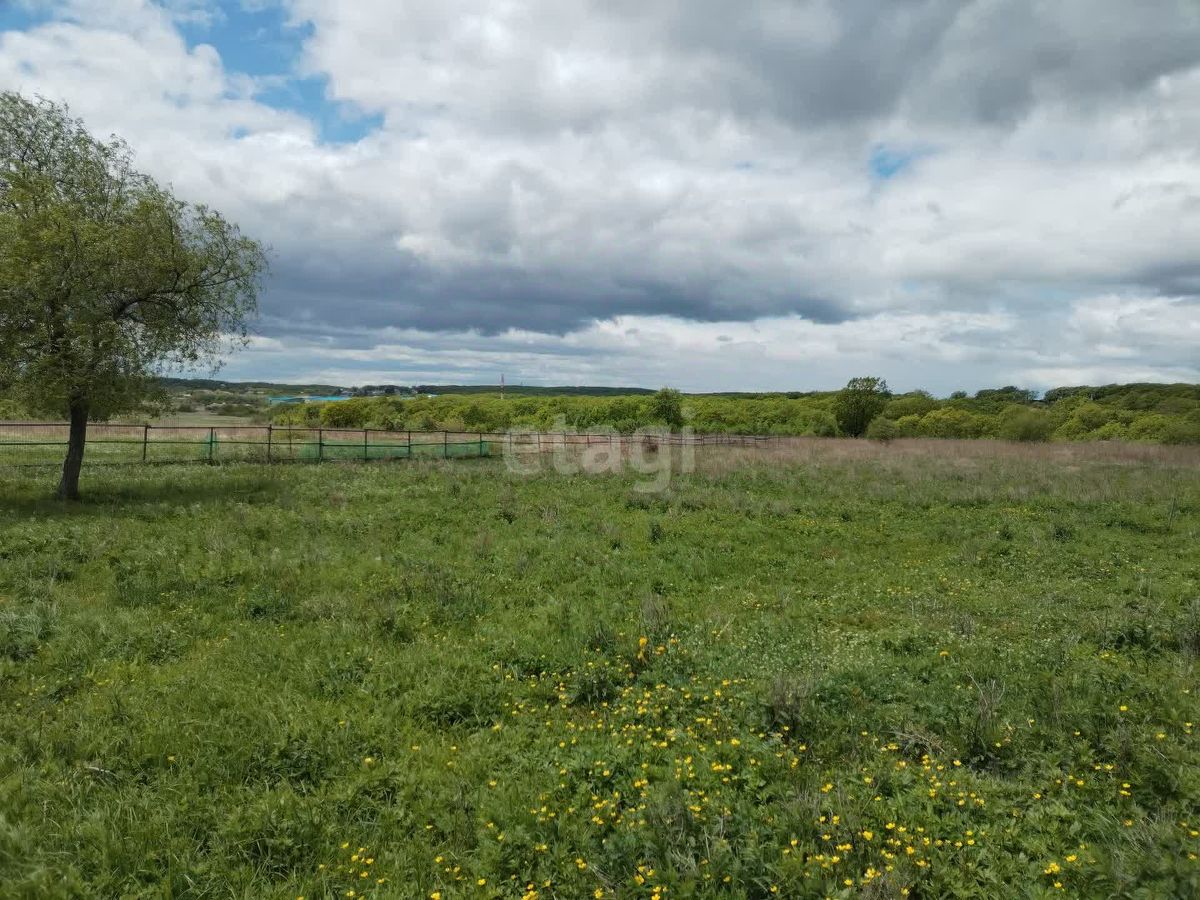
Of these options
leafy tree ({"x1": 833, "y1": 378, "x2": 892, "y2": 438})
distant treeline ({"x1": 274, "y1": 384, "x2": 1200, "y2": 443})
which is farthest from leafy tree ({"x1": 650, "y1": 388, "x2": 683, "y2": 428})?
leafy tree ({"x1": 833, "y1": 378, "x2": 892, "y2": 438})

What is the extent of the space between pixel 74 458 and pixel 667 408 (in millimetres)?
57760

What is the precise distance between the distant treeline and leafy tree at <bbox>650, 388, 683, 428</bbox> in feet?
0.40

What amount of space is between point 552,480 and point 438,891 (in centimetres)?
1721

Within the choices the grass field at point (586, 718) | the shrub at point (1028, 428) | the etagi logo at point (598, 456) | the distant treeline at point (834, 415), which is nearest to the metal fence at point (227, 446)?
the etagi logo at point (598, 456)

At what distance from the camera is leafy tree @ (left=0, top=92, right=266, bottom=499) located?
1293 centimetres

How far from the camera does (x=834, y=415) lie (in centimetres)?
6475

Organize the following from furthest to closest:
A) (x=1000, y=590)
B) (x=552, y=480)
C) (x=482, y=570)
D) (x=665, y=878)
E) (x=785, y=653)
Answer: (x=552, y=480) < (x=482, y=570) < (x=1000, y=590) < (x=785, y=653) < (x=665, y=878)

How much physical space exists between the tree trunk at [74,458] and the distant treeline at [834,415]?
4233 centimetres

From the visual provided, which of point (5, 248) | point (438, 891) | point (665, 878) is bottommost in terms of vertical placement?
point (438, 891)

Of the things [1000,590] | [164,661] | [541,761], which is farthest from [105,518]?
[1000,590]

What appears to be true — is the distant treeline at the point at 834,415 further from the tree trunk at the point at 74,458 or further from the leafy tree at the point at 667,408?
the tree trunk at the point at 74,458

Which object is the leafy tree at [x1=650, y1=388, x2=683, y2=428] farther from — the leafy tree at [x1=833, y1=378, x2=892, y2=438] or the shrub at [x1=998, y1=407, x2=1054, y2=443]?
the shrub at [x1=998, y1=407, x2=1054, y2=443]

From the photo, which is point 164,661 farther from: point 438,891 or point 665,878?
point 665,878

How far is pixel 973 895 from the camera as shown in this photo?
3.29 m
